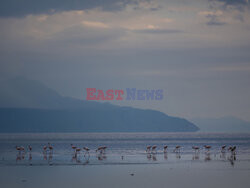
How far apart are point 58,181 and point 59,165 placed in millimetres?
7202

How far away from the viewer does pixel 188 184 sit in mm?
20062

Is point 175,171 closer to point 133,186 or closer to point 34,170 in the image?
point 133,186

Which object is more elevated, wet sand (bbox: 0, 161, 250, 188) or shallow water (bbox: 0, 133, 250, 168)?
wet sand (bbox: 0, 161, 250, 188)

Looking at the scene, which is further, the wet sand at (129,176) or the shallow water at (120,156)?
the shallow water at (120,156)

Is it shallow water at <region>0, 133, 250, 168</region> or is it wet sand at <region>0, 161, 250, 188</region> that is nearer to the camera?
wet sand at <region>0, 161, 250, 188</region>

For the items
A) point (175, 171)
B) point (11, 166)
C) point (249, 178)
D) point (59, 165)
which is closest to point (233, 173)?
point (249, 178)

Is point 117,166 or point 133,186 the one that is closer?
point 133,186

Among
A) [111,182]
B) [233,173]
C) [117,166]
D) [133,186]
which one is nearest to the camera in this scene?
[133,186]

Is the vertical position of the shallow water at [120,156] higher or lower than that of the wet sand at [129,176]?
lower

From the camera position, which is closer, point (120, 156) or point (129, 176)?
point (129, 176)

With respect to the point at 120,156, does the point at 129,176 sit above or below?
above

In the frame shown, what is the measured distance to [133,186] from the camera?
1966 centimetres

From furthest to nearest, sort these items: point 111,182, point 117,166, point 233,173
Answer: point 117,166
point 233,173
point 111,182

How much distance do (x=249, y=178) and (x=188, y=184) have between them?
3.91 m
